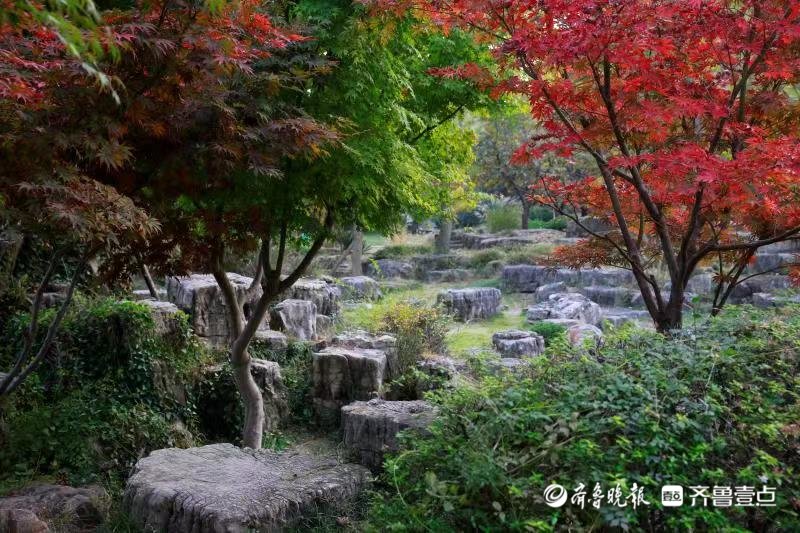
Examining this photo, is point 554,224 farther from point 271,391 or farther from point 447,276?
point 271,391

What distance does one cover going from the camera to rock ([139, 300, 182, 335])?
642 cm

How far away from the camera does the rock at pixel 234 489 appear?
378 centimetres

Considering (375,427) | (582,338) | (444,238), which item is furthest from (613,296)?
(375,427)

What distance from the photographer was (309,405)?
7.20 m

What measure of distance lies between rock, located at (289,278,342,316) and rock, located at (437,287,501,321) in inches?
116

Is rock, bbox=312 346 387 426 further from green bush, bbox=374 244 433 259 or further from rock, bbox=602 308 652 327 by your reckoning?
green bush, bbox=374 244 433 259

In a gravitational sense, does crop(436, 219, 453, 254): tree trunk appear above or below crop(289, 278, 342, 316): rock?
above

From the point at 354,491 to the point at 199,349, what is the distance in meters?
3.12

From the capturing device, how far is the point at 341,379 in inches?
277

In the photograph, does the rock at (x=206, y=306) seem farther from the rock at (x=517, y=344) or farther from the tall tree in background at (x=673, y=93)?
the tall tree in background at (x=673, y=93)

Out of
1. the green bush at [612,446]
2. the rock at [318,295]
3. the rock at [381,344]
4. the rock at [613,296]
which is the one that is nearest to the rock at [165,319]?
the rock at [381,344]

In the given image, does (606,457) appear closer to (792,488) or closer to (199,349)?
(792,488)

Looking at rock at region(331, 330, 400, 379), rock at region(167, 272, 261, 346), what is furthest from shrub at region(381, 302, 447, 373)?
rock at region(167, 272, 261, 346)

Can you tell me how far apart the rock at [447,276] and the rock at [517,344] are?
775 centimetres
